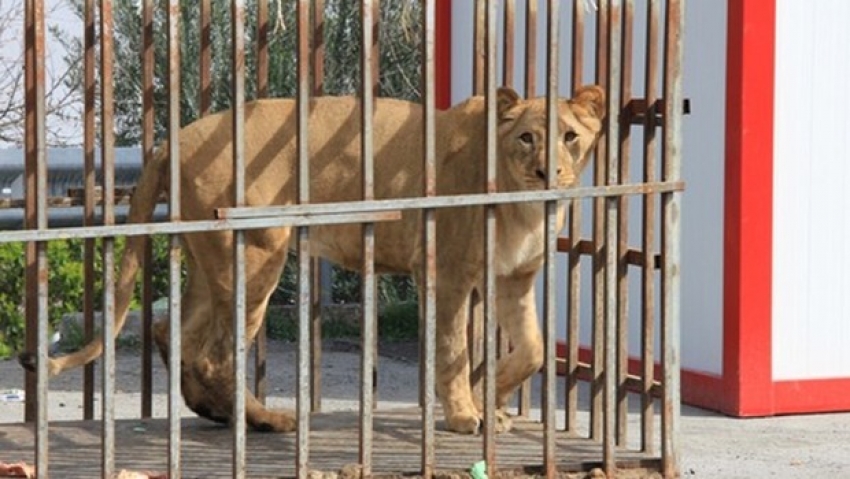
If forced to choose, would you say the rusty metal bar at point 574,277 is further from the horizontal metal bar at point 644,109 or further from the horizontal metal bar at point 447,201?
the horizontal metal bar at point 447,201

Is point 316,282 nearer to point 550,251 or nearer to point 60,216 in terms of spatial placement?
point 550,251

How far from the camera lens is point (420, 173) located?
27.3 ft

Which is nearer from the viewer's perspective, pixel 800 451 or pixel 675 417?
pixel 675 417

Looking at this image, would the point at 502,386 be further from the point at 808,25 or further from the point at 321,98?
the point at 808,25

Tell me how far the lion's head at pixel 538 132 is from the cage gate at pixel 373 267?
128 mm

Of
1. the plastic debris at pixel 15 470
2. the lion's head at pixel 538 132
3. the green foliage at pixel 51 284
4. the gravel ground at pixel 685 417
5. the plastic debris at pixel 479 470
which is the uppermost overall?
the lion's head at pixel 538 132

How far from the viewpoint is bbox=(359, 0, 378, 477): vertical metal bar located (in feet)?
23.6

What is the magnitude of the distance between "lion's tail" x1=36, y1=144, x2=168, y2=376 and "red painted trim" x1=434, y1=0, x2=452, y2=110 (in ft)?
15.3

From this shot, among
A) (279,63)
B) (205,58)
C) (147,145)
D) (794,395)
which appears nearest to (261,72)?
(205,58)

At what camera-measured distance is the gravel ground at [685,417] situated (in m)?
9.12

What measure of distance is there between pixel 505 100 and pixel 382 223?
713mm

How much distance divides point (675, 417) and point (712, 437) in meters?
1.87

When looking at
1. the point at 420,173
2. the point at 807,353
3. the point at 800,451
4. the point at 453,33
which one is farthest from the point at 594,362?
the point at 453,33

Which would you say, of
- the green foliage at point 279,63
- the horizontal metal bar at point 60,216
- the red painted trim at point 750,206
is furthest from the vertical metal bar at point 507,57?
the green foliage at point 279,63
